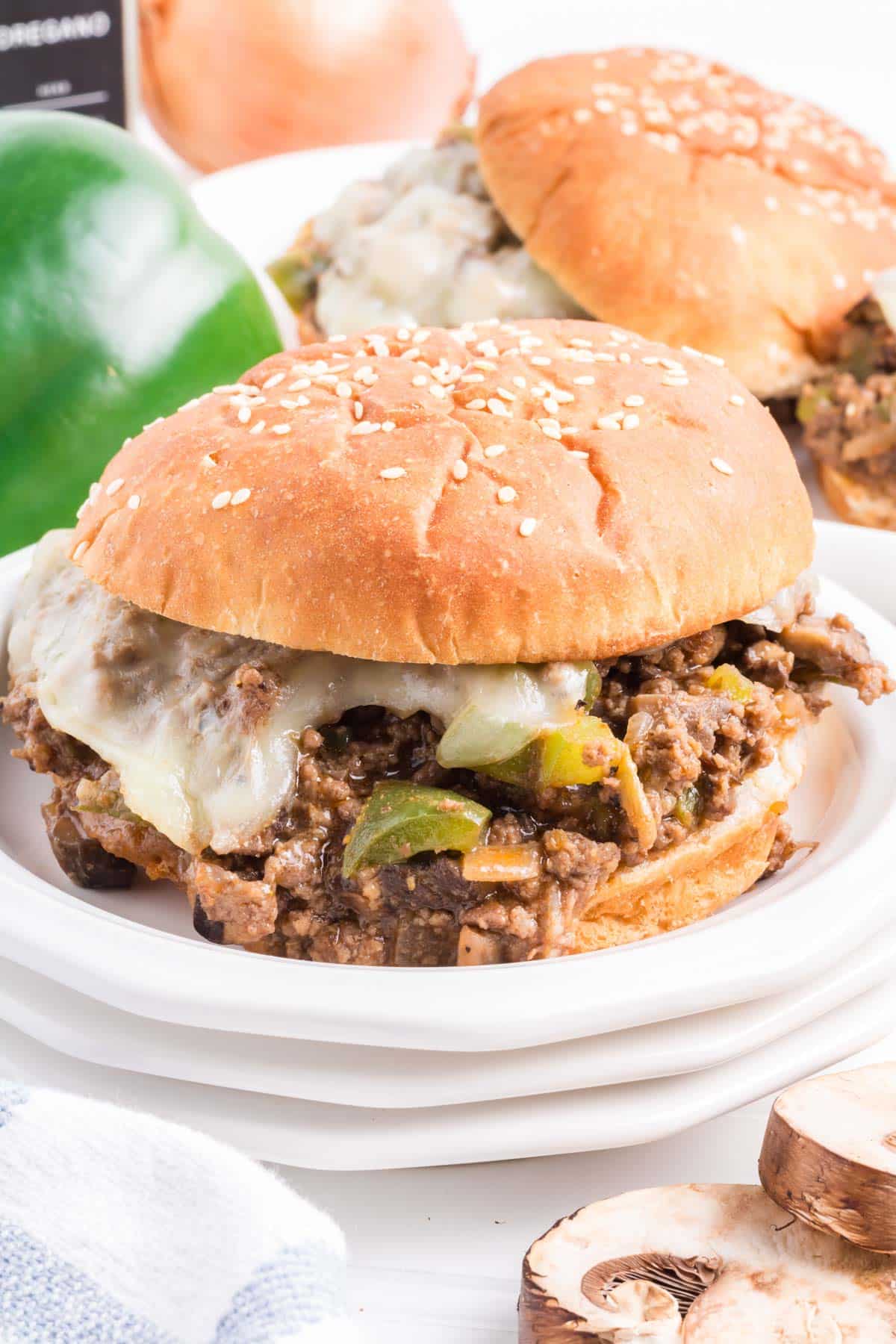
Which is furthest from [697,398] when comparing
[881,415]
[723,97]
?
[723,97]

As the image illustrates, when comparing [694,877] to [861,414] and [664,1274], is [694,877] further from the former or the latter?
[861,414]

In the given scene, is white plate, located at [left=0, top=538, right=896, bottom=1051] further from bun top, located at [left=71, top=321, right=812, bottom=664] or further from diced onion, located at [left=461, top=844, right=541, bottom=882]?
bun top, located at [left=71, top=321, right=812, bottom=664]

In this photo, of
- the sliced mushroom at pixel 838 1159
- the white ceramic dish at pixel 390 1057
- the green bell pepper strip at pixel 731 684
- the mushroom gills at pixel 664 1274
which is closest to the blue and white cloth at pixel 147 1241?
the white ceramic dish at pixel 390 1057

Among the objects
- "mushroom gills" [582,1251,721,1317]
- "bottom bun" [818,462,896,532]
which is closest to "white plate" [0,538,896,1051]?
"mushroom gills" [582,1251,721,1317]

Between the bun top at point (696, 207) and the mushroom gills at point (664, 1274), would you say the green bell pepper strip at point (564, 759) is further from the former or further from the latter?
the bun top at point (696, 207)

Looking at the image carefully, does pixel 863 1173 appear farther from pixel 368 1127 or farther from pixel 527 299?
pixel 527 299
